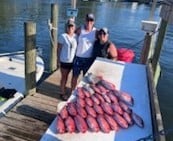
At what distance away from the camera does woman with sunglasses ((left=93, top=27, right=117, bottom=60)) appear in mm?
5703

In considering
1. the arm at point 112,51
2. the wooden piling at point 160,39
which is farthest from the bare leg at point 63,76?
the wooden piling at point 160,39

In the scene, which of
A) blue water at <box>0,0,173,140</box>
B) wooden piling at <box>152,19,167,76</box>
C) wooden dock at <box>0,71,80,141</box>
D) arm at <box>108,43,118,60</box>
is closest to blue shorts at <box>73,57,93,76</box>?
arm at <box>108,43,118,60</box>

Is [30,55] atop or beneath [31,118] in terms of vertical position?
atop

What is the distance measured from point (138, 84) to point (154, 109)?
1.12 m

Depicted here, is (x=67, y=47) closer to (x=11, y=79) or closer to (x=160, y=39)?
(x=160, y=39)

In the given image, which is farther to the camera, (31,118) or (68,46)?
(68,46)

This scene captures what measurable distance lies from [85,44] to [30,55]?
135 cm

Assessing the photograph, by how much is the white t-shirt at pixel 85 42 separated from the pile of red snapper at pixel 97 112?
1318mm

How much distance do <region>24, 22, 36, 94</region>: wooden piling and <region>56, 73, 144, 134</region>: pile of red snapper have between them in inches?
81.7

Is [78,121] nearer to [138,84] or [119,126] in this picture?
[119,126]

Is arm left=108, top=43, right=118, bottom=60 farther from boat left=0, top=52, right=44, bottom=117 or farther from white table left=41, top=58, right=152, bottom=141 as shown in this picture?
boat left=0, top=52, right=44, bottom=117

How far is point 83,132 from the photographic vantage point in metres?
3.63

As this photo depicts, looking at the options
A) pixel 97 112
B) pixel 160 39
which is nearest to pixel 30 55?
pixel 97 112

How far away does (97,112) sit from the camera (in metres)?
4.01
